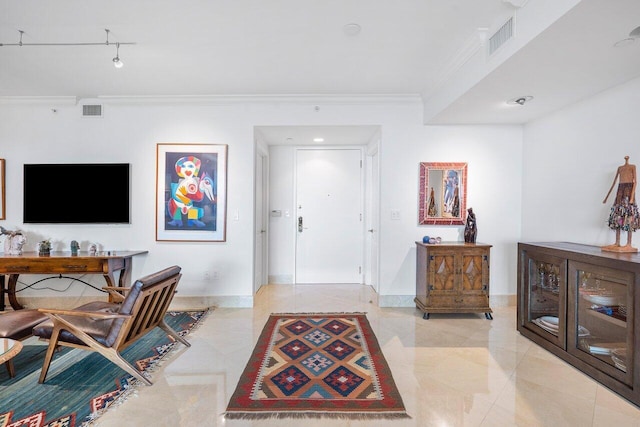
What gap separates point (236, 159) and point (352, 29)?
2.19 m

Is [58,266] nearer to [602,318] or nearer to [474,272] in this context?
[474,272]

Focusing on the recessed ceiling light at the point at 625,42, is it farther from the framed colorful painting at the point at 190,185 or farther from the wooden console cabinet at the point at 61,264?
the wooden console cabinet at the point at 61,264

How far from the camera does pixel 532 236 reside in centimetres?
385

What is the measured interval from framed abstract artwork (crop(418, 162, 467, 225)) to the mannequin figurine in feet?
5.14

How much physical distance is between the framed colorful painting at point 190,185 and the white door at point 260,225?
1.83ft

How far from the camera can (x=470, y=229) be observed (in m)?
3.89

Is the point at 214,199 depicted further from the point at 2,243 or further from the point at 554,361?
the point at 554,361

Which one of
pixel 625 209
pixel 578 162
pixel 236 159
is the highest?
pixel 236 159

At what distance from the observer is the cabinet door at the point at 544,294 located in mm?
2729

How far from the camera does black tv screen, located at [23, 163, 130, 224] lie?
13.1 ft

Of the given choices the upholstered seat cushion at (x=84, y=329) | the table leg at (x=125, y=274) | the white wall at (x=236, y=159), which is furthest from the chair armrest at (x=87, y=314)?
the white wall at (x=236, y=159)

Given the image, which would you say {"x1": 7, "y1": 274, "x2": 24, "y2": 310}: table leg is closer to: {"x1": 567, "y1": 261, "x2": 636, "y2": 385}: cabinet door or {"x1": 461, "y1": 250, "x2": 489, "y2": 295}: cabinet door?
{"x1": 461, "y1": 250, "x2": 489, "y2": 295}: cabinet door

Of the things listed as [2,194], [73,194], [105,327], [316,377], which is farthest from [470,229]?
[2,194]

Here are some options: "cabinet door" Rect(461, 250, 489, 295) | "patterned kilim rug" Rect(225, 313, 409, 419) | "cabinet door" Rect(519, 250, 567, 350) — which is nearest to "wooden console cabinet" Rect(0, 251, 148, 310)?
"patterned kilim rug" Rect(225, 313, 409, 419)
